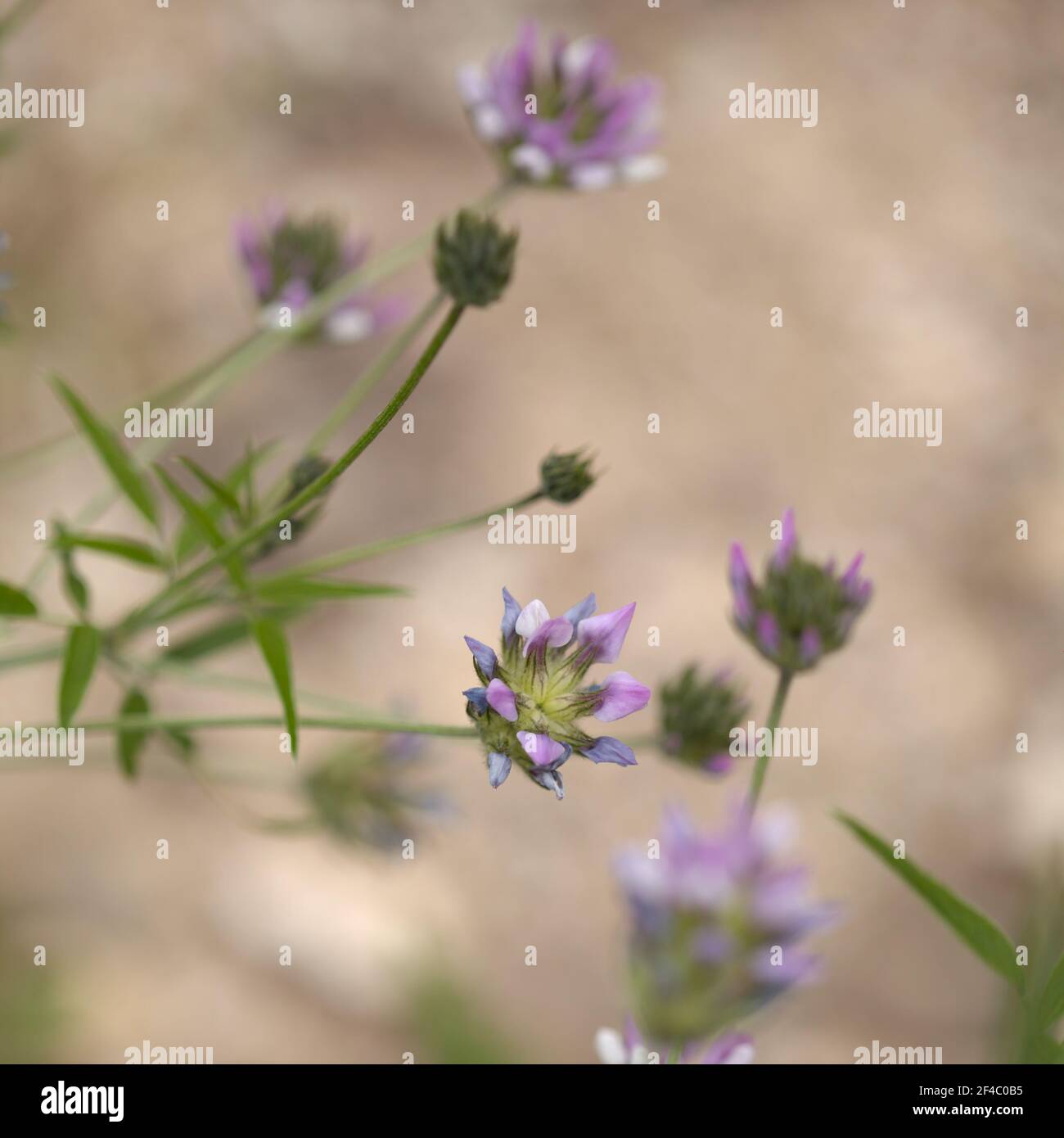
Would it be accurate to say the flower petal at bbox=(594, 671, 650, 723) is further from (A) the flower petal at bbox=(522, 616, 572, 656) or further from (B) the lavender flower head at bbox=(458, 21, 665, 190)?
(B) the lavender flower head at bbox=(458, 21, 665, 190)

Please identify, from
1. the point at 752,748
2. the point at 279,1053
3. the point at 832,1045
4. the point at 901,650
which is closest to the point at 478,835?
the point at 279,1053

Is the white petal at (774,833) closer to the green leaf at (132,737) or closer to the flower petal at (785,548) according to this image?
the flower petal at (785,548)

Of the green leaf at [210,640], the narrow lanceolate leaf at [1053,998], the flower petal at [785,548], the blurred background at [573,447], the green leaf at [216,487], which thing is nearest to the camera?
the narrow lanceolate leaf at [1053,998]

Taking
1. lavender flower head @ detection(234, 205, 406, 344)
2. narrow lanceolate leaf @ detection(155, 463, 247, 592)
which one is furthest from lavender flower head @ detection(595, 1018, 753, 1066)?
lavender flower head @ detection(234, 205, 406, 344)

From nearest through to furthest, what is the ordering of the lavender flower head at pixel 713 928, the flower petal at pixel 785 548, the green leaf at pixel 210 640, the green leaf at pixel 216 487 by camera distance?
Result: the lavender flower head at pixel 713 928, the green leaf at pixel 216 487, the flower petal at pixel 785 548, the green leaf at pixel 210 640

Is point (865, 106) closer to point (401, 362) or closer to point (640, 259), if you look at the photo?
point (640, 259)

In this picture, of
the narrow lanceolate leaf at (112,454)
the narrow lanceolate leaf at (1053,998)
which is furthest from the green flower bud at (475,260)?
the narrow lanceolate leaf at (1053,998)

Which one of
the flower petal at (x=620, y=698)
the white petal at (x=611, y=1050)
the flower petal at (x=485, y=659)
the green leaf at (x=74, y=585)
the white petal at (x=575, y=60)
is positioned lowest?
the white petal at (x=611, y=1050)
